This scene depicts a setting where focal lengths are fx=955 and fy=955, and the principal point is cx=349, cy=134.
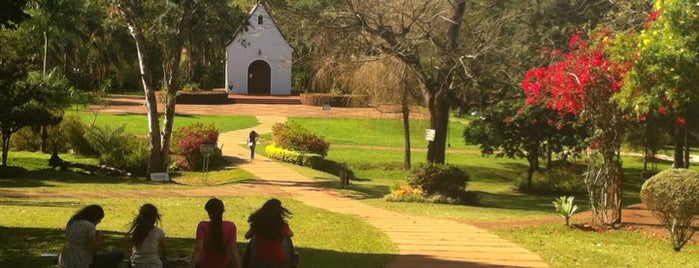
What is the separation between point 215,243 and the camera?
27.1 ft

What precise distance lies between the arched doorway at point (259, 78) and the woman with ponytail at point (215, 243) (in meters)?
65.2

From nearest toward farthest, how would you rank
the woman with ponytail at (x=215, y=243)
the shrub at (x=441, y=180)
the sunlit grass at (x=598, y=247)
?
the woman with ponytail at (x=215, y=243), the sunlit grass at (x=598, y=247), the shrub at (x=441, y=180)

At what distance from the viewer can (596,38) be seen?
18969 mm

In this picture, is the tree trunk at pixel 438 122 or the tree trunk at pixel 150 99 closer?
the tree trunk at pixel 438 122

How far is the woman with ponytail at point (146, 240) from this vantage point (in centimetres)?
847

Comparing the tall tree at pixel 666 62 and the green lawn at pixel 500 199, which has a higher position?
the tall tree at pixel 666 62

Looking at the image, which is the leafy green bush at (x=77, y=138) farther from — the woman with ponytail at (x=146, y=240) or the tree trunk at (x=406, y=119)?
the woman with ponytail at (x=146, y=240)

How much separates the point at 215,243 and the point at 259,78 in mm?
66066

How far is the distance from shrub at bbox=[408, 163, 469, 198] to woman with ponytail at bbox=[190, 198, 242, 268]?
1676 cm

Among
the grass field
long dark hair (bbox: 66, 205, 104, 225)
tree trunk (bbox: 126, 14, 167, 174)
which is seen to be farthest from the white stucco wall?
long dark hair (bbox: 66, 205, 104, 225)

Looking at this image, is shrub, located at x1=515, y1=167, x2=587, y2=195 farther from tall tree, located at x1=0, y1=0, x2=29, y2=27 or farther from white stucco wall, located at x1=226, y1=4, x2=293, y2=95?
white stucco wall, located at x1=226, y1=4, x2=293, y2=95

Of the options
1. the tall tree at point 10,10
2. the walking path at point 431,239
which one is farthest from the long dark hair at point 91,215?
the walking path at point 431,239

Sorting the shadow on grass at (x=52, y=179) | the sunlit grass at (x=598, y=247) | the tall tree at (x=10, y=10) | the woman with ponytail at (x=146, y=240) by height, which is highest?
the tall tree at (x=10, y=10)

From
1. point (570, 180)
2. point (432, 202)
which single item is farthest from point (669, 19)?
point (570, 180)
